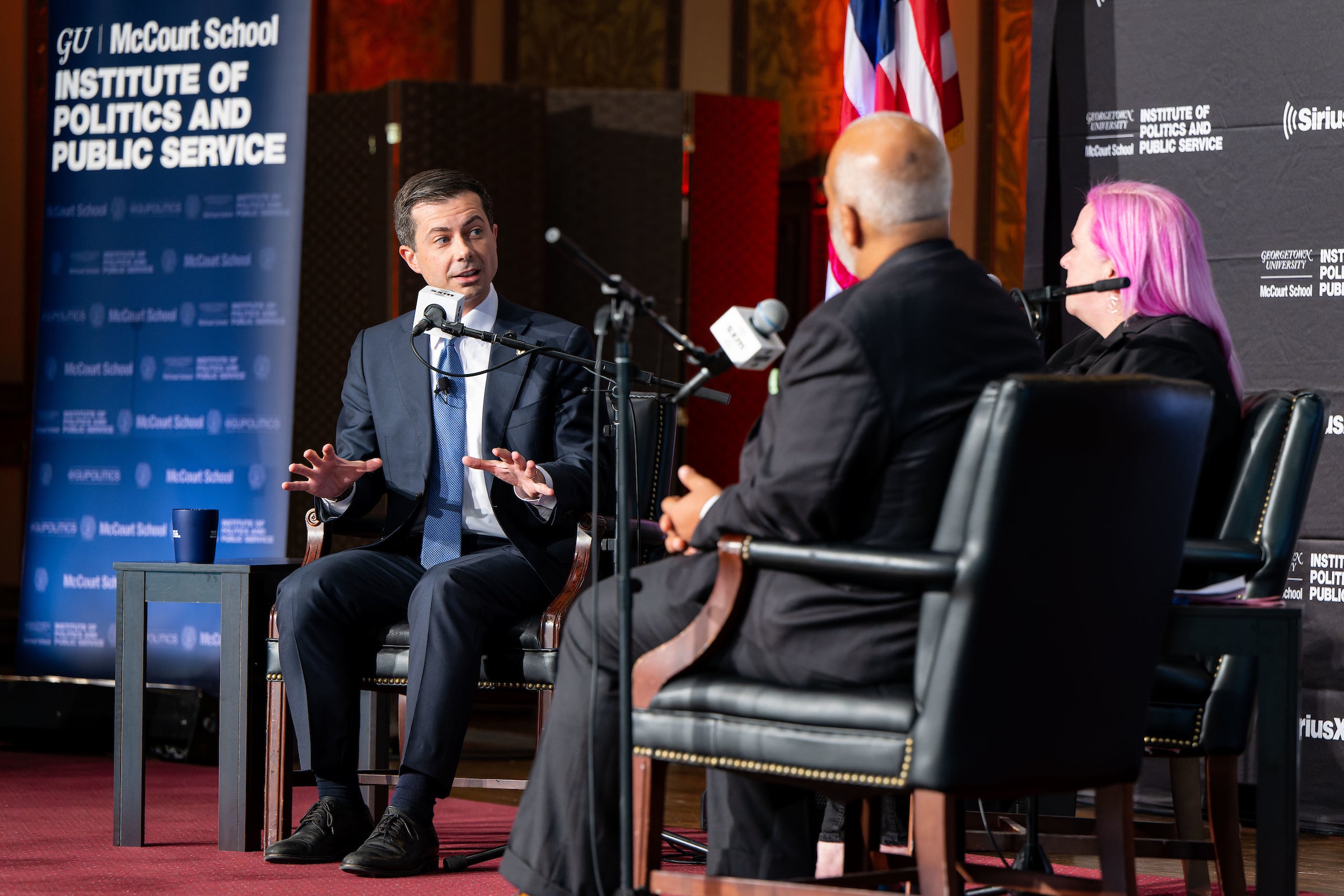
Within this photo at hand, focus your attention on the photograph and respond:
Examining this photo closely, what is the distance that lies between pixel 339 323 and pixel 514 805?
2236 millimetres

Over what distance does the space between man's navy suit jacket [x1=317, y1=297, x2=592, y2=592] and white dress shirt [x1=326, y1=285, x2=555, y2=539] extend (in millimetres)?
15

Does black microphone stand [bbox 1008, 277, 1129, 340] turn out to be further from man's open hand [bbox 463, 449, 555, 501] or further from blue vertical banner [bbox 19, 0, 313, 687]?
blue vertical banner [bbox 19, 0, 313, 687]

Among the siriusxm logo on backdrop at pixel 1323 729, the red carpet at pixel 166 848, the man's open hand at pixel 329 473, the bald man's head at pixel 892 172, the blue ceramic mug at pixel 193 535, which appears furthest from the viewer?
the siriusxm logo on backdrop at pixel 1323 729

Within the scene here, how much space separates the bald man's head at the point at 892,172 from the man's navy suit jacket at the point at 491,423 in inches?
44.0

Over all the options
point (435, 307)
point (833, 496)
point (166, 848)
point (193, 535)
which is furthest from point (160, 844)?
point (833, 496)

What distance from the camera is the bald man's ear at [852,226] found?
2.13 meters

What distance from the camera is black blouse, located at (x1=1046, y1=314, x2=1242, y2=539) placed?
2.66m

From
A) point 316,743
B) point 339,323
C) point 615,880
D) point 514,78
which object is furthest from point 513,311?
point 514,78

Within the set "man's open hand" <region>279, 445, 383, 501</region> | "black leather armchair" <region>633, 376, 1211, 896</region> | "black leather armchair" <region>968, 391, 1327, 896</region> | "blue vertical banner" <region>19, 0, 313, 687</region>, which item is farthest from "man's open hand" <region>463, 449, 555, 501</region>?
"blue vertical banner" <region>19, 0, 313, 687</region>

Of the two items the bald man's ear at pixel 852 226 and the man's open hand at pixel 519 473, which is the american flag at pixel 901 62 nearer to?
the man's open hand at pixel 519 473

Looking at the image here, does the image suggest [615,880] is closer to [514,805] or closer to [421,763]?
[421,763]

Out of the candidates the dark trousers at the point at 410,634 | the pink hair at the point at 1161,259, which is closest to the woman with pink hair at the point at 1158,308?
the pink hair at the point at 1161,259

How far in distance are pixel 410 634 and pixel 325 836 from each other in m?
0.43

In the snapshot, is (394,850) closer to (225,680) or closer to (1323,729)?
(225,680)
